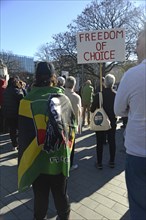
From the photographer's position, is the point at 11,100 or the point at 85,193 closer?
the point at 85,193

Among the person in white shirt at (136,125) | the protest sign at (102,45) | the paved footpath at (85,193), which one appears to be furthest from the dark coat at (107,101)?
the person in white shirt at (136,125)

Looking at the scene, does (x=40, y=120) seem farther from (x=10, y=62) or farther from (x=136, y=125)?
(x=10, y=62)

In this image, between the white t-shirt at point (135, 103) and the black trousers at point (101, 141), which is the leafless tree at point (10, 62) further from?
the white t-shirt at point (135, 103)

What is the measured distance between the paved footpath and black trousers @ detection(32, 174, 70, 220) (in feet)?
2.03

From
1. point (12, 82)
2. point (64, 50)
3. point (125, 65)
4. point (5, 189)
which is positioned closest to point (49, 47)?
point (64, 50)

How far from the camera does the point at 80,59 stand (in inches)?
224

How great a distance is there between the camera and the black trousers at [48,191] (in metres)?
2.68

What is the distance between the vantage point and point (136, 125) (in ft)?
6.42

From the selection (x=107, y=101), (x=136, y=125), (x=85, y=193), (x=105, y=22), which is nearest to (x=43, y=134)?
(x=136, y=125)

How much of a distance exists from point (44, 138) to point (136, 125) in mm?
941

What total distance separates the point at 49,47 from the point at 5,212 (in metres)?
33.5

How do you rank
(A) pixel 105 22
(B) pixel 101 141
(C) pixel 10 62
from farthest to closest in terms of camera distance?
(C) pixel 10 62, (A) pixel 105 22, (B) pixel 101 141

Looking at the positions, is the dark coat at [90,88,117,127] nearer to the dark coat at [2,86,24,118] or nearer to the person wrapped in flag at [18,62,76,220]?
the dark coat at [2,86,24,118]

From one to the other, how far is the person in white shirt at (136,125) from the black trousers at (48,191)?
836 mm
